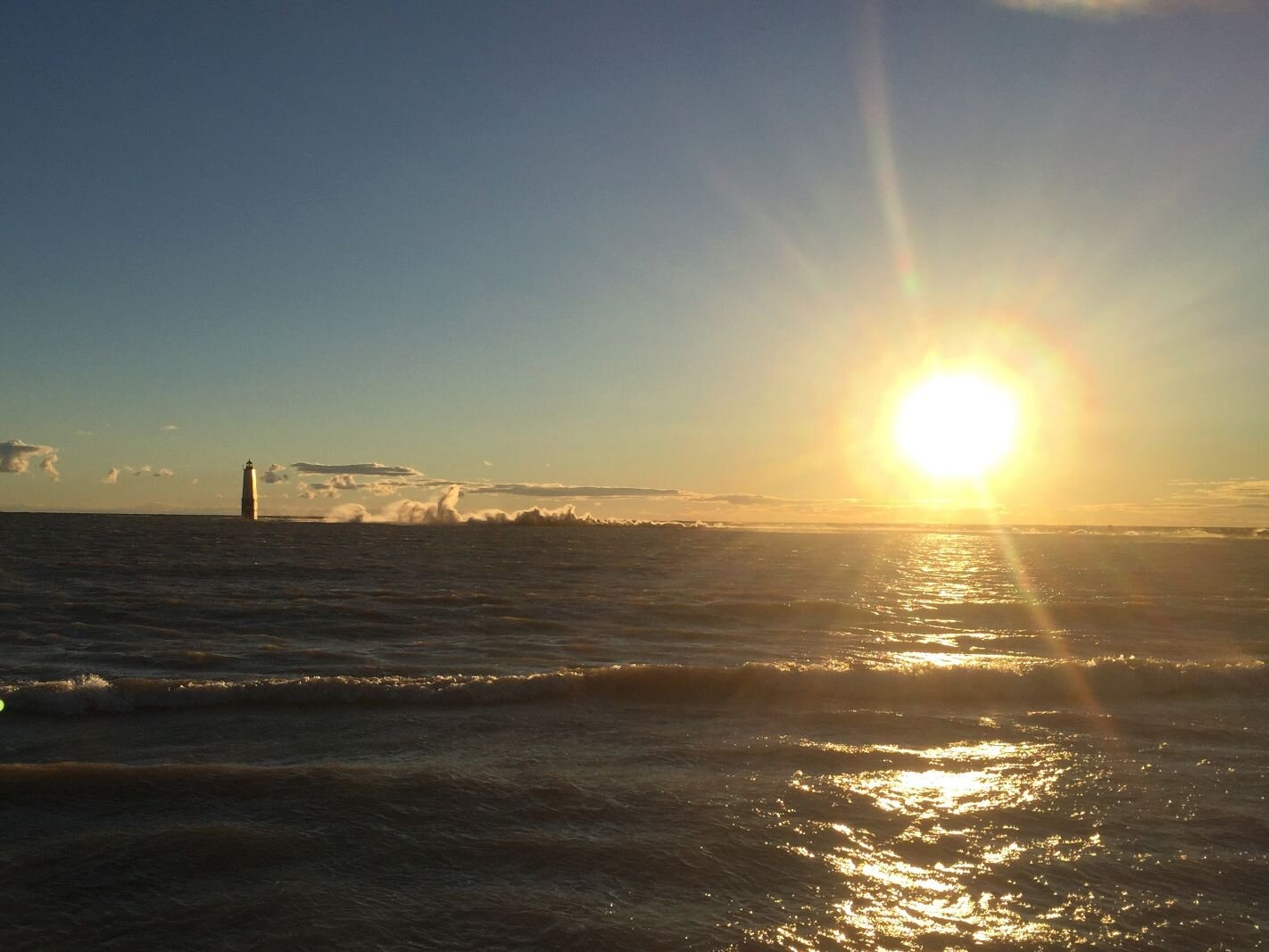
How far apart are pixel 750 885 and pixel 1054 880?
8.94 feet

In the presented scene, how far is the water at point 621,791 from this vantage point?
24.2 feet

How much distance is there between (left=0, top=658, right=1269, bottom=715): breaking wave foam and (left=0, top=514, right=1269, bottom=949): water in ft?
0.23

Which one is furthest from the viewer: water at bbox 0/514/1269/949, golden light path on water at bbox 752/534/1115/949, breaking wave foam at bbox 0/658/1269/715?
breaking wave foam at bbox 0/658/1269/715

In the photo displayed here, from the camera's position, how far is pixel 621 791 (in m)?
10.6

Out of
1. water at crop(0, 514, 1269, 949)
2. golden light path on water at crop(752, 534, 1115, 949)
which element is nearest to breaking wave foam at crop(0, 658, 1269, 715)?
water at crop(0, 514, 1269, 949)

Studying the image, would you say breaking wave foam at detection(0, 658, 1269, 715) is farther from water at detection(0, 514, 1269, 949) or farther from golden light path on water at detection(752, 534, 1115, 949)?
golden light path on water at detection(752, 534, 1115, 949)

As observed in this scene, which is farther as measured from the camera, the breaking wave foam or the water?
the breaking wave foam

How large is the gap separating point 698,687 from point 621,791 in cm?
652

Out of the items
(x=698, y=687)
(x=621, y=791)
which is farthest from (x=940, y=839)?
(x=698, y=687)

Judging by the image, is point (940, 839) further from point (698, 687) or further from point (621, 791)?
point (698, 687)

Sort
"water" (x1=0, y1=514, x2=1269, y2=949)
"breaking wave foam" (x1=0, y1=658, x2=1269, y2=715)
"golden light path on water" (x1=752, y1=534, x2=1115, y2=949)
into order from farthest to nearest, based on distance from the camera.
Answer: "breaking wave foam" (x1=0, y1=658, x2=1269, y2=715) < "water" (x1=0, y1=514, x2=1269, y2=949) < "golden light path on water" (x1=752, y1=534, x2=1115, y2=949)

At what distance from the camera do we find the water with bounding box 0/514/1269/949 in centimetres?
739

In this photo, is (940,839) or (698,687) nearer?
(940,839)

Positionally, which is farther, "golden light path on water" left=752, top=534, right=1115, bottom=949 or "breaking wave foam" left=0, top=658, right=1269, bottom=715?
"breaking wave foam" left=0, top=658, right=1269, bottom=715
